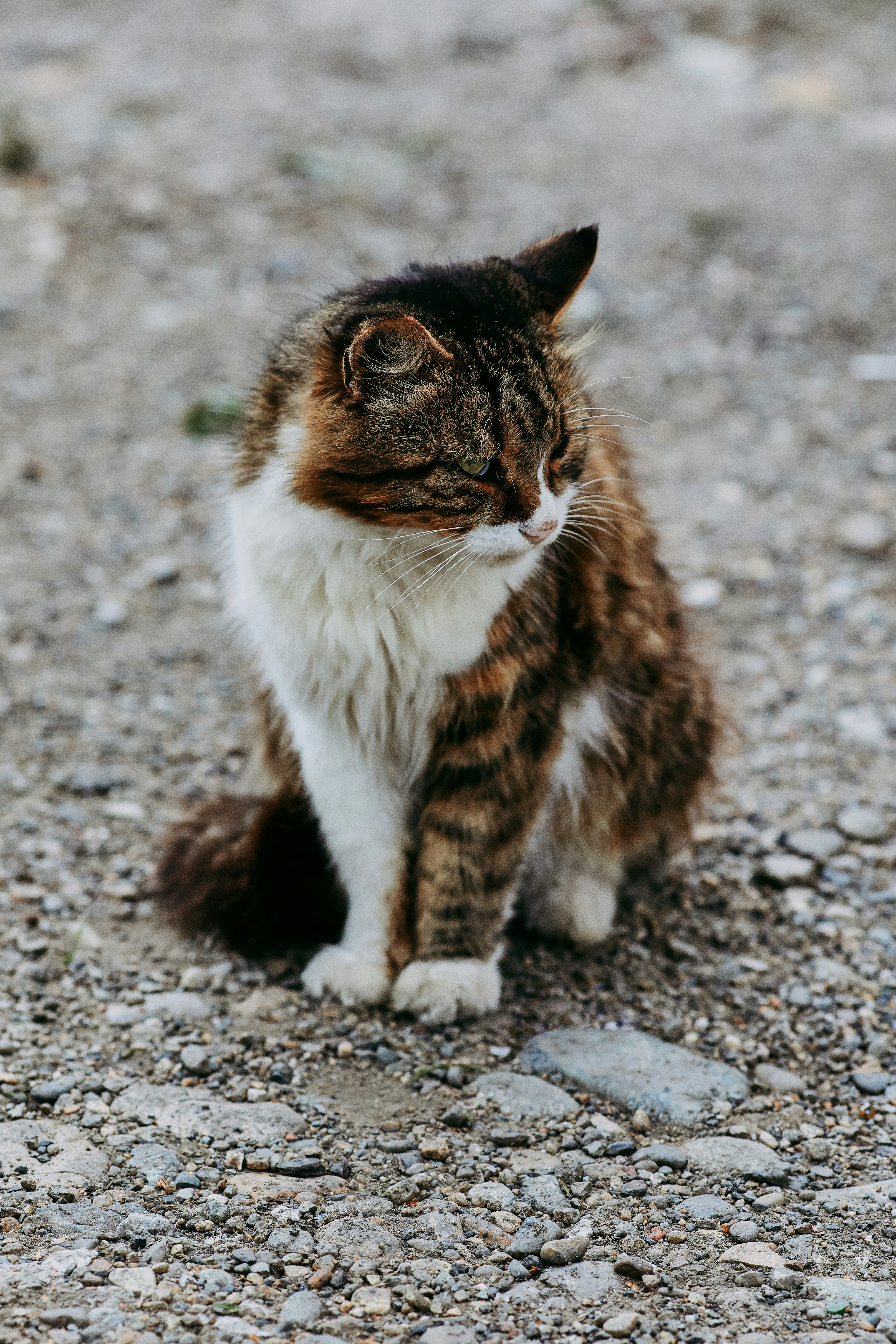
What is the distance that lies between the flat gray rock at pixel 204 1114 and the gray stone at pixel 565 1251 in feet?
2.06

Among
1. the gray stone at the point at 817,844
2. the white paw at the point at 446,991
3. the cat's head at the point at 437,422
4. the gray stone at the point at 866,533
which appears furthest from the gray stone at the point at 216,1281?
the gray stone at the point at 866,533

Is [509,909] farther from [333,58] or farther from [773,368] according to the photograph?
[333,58]

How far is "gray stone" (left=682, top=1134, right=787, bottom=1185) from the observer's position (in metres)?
2.55

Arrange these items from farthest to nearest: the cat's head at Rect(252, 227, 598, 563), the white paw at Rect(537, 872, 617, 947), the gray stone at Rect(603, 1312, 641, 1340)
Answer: the white paw at Rect(537, 872, 617, 947) < the cat's head at Rect(252, 227, 598, 563) < the gray stone at Rect(603, 1312, 641, 1340)

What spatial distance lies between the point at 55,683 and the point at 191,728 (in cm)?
52

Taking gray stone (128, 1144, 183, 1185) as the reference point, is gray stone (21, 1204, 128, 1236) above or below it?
above

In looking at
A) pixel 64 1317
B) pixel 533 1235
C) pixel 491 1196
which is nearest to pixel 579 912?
pixel 491 1196

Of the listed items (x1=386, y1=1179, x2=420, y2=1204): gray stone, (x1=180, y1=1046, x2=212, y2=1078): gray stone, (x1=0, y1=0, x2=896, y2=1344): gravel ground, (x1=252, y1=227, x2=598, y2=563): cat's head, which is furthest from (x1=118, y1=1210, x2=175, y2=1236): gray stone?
(x1=252, y1=227, x2=598, y2=563): cat's head

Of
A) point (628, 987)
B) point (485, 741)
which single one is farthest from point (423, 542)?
point (628, 987)

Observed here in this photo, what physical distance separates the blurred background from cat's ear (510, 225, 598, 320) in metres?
0.69

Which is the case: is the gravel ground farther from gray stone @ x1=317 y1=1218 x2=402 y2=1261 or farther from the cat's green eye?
the cat's green eye

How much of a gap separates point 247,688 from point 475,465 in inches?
72.0

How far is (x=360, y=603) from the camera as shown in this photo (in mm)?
2836

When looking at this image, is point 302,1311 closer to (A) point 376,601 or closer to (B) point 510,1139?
(B) point 510,1139
